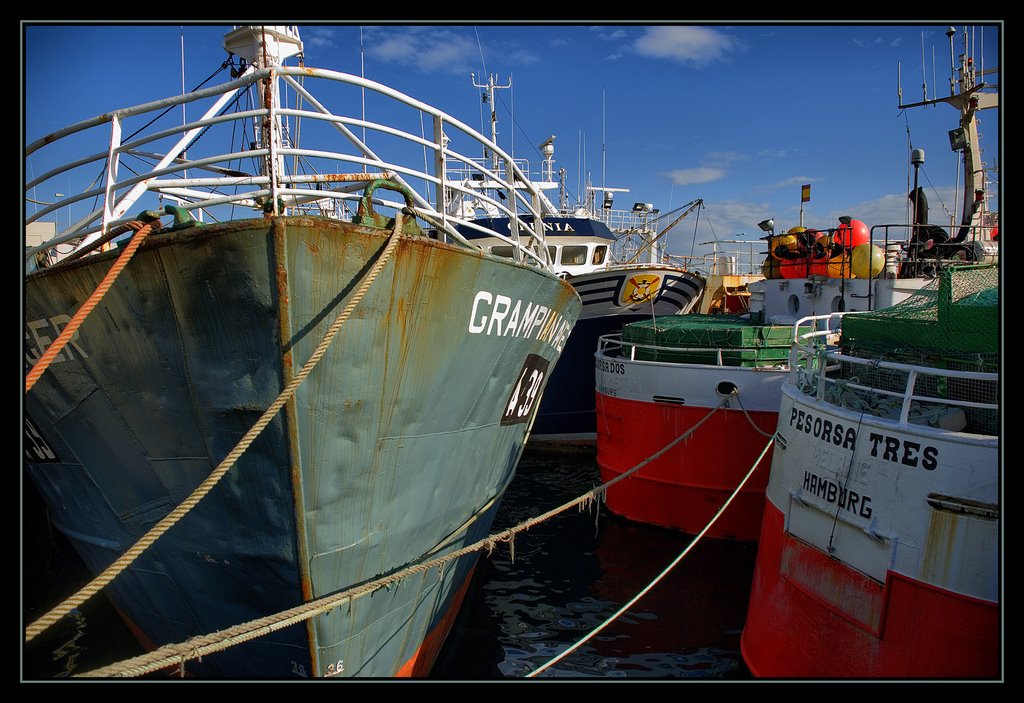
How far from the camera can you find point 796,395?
20.7ft

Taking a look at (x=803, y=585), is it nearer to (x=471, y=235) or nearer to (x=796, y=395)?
(x=796, y=395)


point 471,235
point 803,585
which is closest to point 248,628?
point 803,585

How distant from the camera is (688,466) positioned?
1062 cm

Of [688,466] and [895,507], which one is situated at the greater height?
[895,507]

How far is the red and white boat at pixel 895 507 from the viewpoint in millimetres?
4508

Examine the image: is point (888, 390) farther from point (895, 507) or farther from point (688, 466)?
point (688, 466)

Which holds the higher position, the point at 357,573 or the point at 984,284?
the point at 984,284

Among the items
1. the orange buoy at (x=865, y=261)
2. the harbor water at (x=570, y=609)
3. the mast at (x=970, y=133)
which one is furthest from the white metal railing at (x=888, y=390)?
the mast at (x=970, y=133)

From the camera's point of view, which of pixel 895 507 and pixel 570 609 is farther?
pixel 570 609

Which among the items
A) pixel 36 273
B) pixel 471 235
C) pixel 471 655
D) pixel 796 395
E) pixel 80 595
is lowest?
pixel 471 655

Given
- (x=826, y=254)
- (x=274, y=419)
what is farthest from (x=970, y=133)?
(x=274, y=419)

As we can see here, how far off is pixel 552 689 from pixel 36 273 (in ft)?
13.3

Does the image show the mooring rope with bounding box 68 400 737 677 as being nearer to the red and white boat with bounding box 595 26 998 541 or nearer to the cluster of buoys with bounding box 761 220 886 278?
the red and white boat with bounding box 595 26 998 541

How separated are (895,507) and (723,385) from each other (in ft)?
17.8
